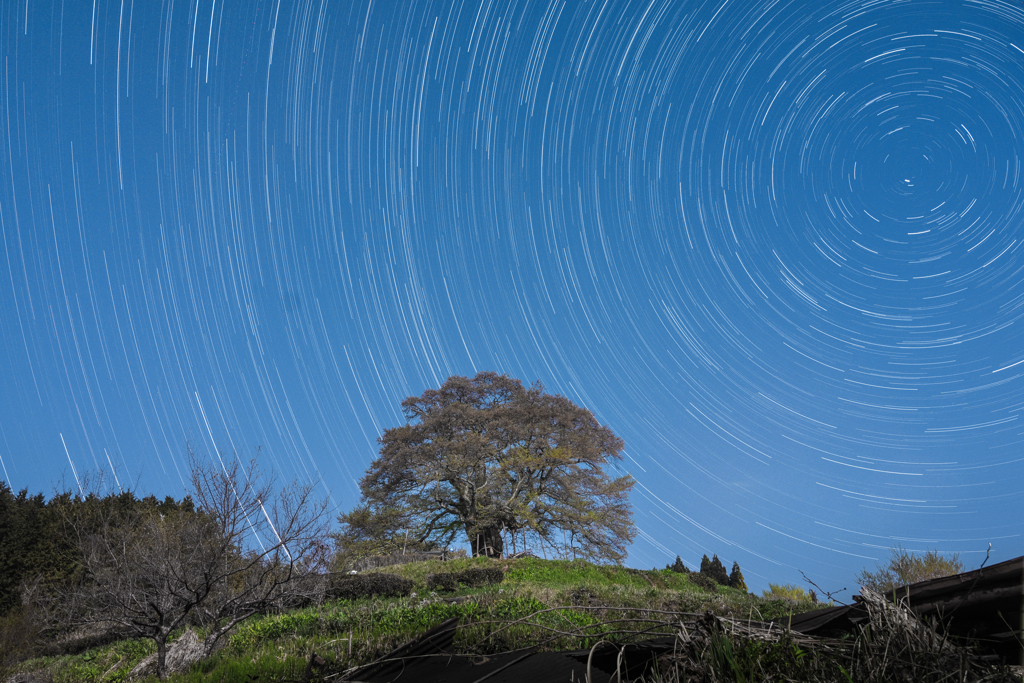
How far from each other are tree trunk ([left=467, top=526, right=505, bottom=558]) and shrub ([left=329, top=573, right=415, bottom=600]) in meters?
10.3

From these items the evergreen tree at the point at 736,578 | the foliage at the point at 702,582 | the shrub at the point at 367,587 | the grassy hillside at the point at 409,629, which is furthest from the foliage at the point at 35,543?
the evergreen tree at the point at 736,578

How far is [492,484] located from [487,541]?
122 inches

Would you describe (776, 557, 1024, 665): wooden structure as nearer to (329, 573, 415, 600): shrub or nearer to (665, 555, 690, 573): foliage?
(329, 573, 415, 600): shrub

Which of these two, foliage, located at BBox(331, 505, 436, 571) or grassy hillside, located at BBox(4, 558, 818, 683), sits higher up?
foliage, located at BBox(331, 505, 436, 571)

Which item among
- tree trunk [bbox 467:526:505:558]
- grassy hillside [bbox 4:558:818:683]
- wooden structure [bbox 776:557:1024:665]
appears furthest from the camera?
tree trunk [bbox 467:526:505:558]

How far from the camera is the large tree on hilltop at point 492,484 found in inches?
1033

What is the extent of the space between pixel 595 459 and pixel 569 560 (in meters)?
5.61

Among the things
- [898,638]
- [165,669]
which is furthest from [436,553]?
[898,638]

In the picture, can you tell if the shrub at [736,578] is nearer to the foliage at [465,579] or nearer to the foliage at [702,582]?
the foliage at [702,582]

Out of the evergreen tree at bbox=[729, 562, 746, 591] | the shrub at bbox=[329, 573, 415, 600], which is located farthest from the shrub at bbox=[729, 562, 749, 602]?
the shrub at bbox=[329, 573, 415, 600]

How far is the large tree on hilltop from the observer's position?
86.1ft

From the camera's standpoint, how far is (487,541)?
87.8 feet

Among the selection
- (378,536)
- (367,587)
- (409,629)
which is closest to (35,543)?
(378,536)

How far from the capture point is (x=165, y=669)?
9.07 meters
